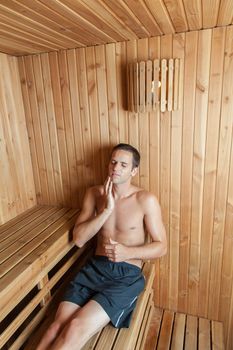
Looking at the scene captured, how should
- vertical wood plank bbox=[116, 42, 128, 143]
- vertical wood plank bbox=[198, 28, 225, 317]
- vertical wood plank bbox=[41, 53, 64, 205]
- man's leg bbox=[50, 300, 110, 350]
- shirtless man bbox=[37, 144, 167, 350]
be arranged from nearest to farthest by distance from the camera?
man's leg bbox=[50, 300, 110, 350] → shirtless man bbox=[37, 144, 167, 350] → vertical wood plank bbox=[198, 28, 225, 317] → vertical wood plank bbox=[116, 42, 128, 143] → vertical wood plank bbox=[41, 53, 64, 205]

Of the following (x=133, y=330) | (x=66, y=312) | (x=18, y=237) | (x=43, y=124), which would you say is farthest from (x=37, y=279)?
(x=43, y=124)

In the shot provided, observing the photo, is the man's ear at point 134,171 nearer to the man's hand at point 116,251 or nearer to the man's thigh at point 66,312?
the man's hand at point 116,251

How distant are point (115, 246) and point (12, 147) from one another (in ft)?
4.22

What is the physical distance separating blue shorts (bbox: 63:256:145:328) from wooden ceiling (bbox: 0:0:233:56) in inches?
63.1

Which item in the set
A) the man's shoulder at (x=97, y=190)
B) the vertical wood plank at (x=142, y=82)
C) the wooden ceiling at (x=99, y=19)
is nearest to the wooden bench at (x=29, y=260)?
the man's shoulder at (x=97, y=190)

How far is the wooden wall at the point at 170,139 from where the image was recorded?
1817mm

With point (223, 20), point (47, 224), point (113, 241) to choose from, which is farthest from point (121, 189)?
point (223, 20)

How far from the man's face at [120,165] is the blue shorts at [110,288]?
0.62m

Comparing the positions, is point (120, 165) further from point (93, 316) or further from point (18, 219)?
point (18, 219)

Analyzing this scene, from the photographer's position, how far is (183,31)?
69.2 inches

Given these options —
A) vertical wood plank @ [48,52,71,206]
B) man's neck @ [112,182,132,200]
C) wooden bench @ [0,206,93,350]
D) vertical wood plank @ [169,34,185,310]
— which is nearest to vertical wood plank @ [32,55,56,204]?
vertical wood plank @ [48,52,71,206]

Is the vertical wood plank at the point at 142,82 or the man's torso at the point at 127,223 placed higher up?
the vertical wood plank at the point at 142,82

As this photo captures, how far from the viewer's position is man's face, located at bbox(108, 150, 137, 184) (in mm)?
1877

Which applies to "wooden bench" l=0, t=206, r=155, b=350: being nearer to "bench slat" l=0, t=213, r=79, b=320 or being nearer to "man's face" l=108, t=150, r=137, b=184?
"bench slat" l=0, t=213, r=79, b=320
